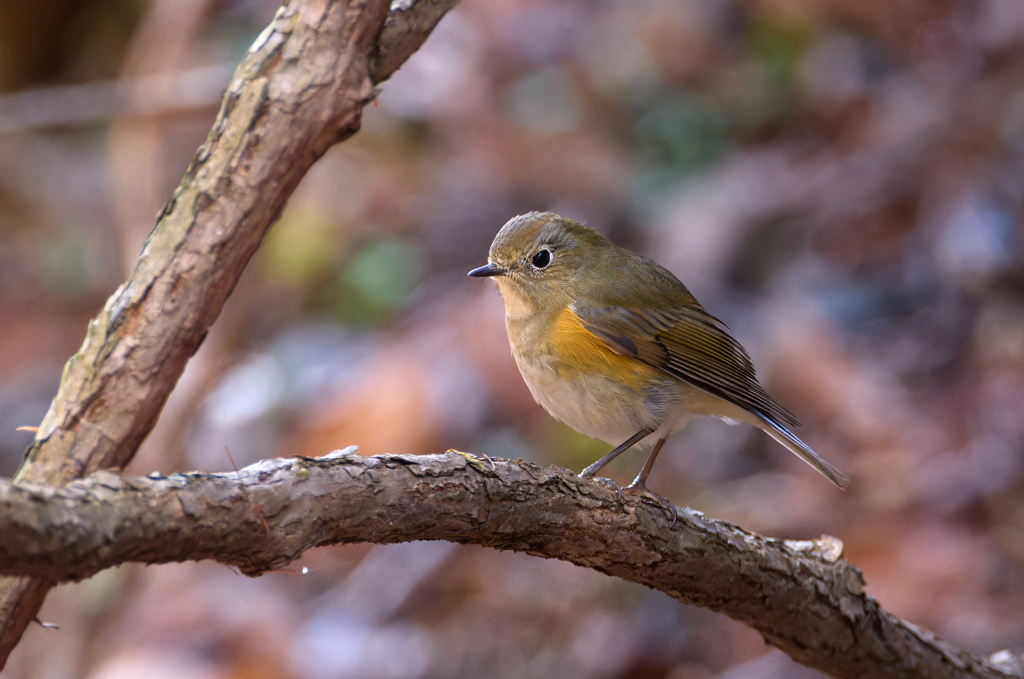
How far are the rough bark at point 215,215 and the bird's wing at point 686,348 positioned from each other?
1.05 meters

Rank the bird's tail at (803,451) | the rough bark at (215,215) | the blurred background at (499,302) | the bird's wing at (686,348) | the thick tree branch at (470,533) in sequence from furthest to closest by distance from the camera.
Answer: the blurred background at (499,302) < the bird's wing at (686,348) < the bird's tail at (803,451) < the rough bark at (215,215) < the thick tree branch at (470,533)

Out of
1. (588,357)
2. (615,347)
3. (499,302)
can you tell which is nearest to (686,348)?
(615,347)

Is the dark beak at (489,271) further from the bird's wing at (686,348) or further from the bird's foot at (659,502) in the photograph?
the bird's foot at (659,502)

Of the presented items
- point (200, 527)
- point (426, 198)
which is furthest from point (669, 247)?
point (200, 527)

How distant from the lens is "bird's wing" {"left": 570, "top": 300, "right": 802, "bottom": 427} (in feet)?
8.71

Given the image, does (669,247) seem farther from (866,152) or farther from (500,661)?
(500,661)

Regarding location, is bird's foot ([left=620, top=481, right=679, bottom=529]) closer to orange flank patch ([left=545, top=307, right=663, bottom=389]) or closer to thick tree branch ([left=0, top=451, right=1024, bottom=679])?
thick tree branch ([left=0, top=451, right=1024, bottom=679])

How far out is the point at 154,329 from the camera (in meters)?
2.05

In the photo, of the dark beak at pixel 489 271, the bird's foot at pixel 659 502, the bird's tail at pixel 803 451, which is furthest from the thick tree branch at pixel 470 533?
the dark beak at pixel 489 271

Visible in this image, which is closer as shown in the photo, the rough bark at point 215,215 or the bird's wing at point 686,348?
the rough bark at point 215,215

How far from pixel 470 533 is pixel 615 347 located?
44.5 inches

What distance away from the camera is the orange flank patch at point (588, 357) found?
2.58m

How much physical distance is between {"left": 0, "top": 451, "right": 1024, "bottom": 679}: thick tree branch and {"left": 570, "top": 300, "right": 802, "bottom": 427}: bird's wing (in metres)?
0.49

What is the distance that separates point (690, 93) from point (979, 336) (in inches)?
120
